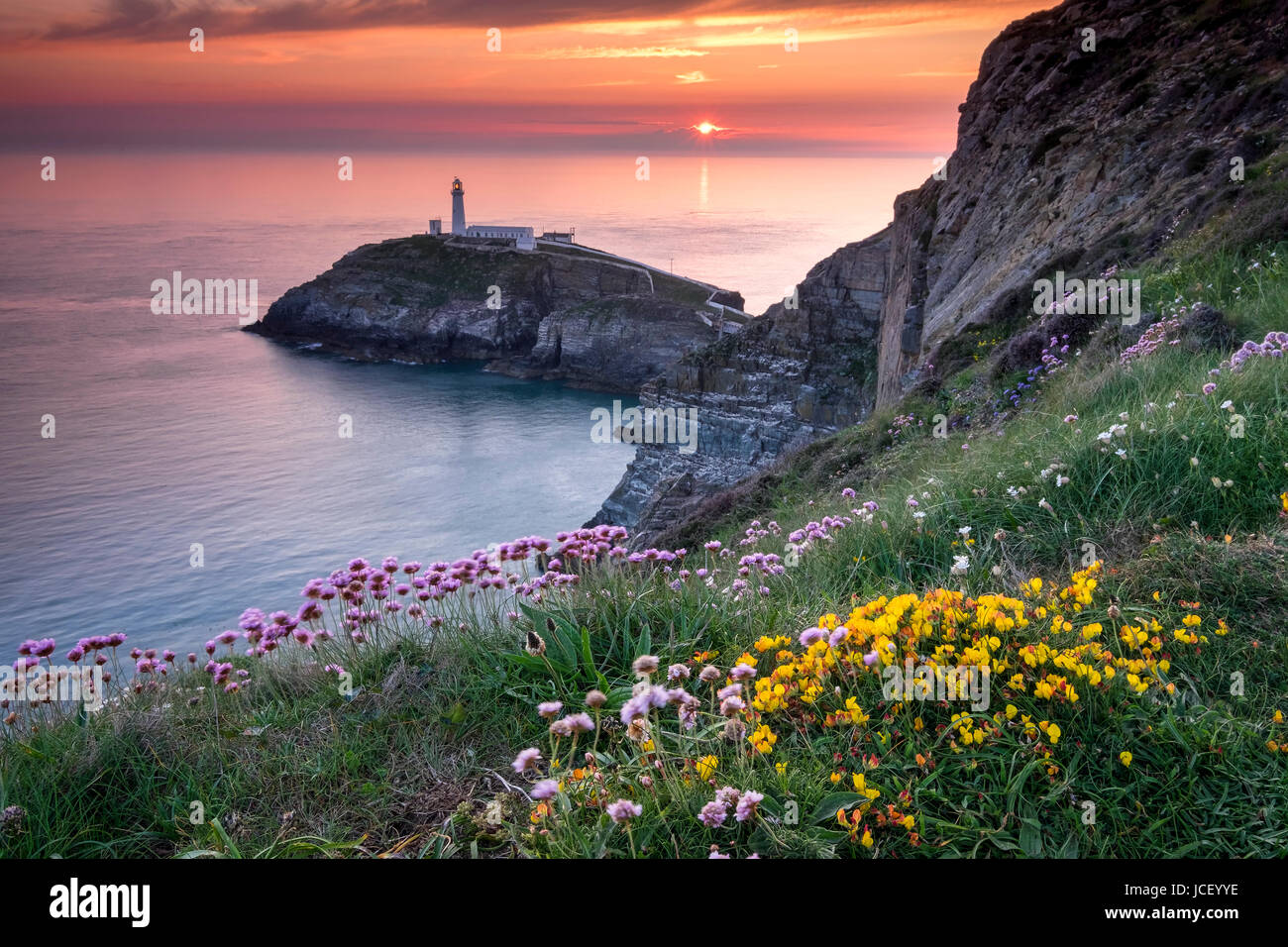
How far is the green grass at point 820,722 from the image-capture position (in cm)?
262

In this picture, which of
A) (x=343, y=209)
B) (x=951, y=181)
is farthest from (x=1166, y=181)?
(x=343, y=209)

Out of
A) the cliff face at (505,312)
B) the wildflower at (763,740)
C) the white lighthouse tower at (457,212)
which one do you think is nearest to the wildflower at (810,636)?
the wildflower at (763,740)

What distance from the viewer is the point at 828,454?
46.3 feet

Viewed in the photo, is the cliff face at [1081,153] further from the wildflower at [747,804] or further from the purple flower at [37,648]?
the purple flower at [37,648]

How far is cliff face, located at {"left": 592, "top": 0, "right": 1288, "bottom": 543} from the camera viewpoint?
13.8 meters

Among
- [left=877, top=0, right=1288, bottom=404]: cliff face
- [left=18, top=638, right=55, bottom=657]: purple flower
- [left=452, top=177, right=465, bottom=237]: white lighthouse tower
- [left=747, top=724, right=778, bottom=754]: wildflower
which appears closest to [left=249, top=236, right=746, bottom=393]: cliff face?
[left=452, top=177, right=465, bottom=237]: white lighthouse tower

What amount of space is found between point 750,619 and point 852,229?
449ft

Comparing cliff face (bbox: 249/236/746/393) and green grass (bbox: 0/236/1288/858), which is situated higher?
cliff face (bbox: 249/236/746/393)

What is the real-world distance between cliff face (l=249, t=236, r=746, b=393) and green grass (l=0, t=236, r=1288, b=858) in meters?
70.2

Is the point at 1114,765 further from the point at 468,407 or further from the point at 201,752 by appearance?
the point at 468,407

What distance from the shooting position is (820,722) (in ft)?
10.2

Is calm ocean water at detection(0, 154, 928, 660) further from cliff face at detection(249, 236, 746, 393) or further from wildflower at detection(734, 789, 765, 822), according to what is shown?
wildflower at detection(734, 789, 765, 822)

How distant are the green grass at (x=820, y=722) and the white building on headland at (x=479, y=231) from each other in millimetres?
96352

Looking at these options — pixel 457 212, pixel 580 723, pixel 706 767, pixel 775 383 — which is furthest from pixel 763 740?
pixel 457 212
